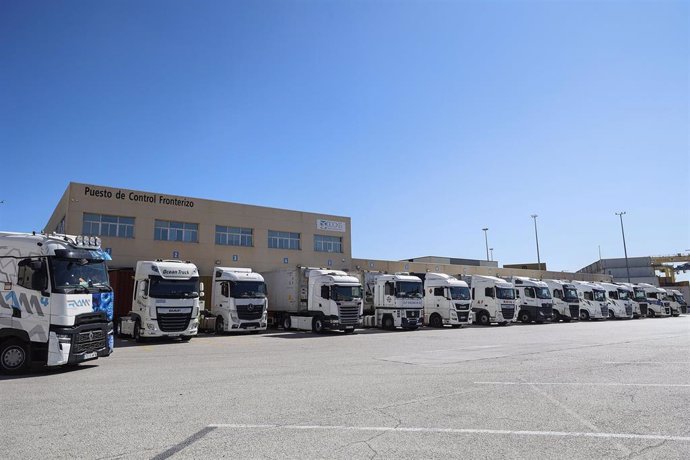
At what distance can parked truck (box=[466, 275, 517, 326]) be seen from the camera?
29.7m

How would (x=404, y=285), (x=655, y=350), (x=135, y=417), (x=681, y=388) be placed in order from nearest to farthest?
(x=135, y=417) < (x=681, y=388) < (x=655, y=350) < (x=404, y=285)

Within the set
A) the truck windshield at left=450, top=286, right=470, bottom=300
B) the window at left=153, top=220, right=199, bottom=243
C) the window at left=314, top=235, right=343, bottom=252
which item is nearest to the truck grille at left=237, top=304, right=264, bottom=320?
the window at left=153, top=220, right=199, bottom=243

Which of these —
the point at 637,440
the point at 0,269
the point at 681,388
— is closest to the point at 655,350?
the point at 681,388

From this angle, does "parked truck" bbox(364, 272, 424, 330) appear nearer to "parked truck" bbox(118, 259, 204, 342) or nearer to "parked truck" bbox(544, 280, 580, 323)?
"parked truck" bbox(118, 259, 204, 342)

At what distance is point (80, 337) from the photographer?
1068 cm

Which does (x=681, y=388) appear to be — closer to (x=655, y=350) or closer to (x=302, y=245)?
(x=655, y=350)

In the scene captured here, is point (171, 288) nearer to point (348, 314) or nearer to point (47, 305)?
point (47, 305)

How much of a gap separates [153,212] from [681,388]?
28243 mm

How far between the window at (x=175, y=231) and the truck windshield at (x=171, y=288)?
12085 mm

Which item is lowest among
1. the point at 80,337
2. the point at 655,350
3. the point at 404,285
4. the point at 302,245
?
the point at 655,350

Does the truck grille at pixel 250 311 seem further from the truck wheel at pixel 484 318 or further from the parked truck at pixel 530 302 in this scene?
the parked truck at pixel 530 302

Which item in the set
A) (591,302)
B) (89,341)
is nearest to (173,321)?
(89,341)

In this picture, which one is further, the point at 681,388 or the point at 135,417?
the point at 681,388

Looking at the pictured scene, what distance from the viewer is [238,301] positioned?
21.9 metres
